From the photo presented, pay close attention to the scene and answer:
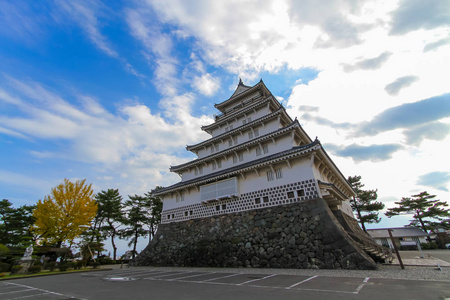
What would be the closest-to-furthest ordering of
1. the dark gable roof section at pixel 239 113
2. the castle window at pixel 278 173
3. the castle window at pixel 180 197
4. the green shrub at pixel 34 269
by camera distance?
1. the castle window at pixel 278 173
2. the green shrub at pixel 34 269
3. the dark gable roof section at pixel 239 113
4. the castle window at pixel 180 197

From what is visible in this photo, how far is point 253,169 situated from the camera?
17.0 meters

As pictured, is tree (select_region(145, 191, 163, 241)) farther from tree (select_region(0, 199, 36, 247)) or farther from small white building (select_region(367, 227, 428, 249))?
small white building (select_region(367, 227, 428, 249))

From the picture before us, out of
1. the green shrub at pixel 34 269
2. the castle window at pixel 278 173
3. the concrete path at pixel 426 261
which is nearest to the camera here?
the concrete path at pixel 426 261

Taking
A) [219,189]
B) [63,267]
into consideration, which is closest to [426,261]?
[219,189]

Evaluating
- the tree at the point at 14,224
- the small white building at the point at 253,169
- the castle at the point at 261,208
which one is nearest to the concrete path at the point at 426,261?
the castle at the point at 261,208

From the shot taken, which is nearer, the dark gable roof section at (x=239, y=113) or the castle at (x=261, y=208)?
the castle at (x=261, y=208)

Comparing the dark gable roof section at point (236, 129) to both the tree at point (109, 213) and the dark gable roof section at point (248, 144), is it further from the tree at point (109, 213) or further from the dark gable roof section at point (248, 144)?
the tree at point (109, 213)

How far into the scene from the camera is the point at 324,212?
1305 centimetres

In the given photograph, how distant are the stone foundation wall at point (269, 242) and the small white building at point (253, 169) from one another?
3.13 ft

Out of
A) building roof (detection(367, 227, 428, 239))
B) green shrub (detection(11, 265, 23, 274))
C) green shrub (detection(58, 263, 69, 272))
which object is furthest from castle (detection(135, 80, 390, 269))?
building roof (detection(367, 227, 428, 239))

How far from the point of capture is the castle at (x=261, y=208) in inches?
496

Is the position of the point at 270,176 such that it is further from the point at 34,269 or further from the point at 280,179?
the point at 34,269

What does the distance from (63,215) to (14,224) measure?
1321cm

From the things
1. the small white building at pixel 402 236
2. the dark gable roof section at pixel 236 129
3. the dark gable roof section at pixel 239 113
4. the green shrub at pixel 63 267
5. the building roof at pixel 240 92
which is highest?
the building roof at pixel 240 92
